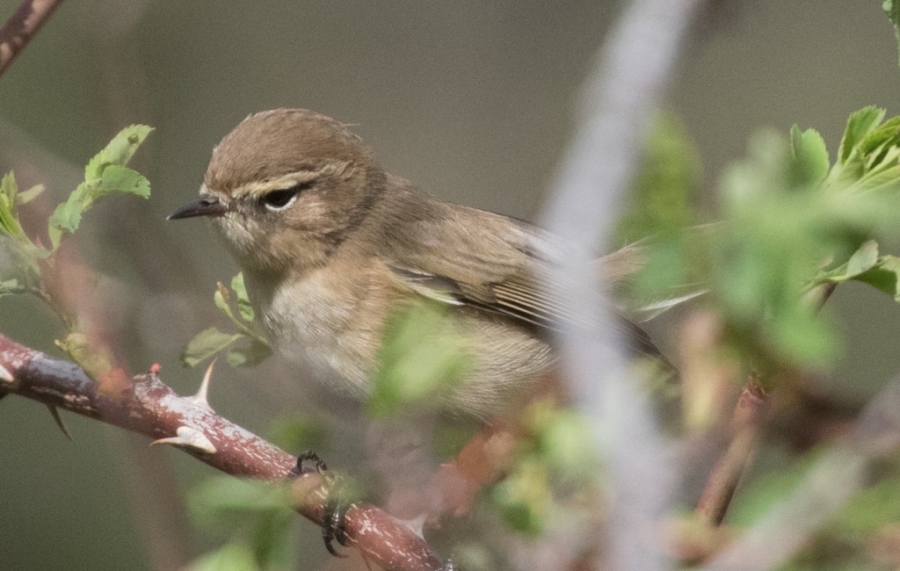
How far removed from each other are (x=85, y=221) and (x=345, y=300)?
139 centimetres

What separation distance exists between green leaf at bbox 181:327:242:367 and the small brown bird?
18.6 inches

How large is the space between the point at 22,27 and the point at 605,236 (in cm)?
142

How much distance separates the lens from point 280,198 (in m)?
3.09

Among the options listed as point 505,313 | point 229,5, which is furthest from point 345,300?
point 229,5

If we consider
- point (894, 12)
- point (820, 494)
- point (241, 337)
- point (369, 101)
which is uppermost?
point (894, 12)

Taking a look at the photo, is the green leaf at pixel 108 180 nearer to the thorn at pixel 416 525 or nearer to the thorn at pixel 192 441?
the thorn at pixel 192 441

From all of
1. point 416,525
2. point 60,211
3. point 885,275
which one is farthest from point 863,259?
point 60,211

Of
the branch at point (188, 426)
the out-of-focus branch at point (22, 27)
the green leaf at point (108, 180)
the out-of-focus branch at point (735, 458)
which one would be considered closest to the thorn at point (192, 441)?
the branch at point (188, 426)

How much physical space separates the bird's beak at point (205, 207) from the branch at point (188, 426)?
917mm

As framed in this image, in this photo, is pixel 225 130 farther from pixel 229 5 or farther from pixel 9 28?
pixel 9 28

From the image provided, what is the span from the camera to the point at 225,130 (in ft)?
26.1

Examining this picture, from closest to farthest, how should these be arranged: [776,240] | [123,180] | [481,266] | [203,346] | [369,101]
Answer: [776,240] < [123,180] < [203,346] < [481,266] < [369,101]

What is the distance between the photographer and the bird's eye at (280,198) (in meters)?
3.04

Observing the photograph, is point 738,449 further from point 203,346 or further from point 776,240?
point 203,346
